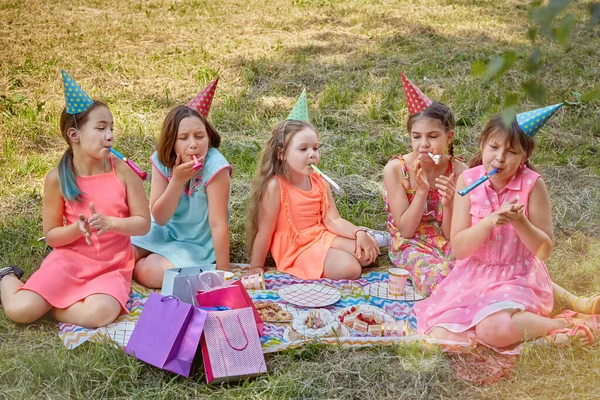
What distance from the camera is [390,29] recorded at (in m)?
8.36

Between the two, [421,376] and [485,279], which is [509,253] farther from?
[421,376]

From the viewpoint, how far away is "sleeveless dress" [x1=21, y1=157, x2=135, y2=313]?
318 centimetres

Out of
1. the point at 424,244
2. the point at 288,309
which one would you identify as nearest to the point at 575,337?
the point at 424,244

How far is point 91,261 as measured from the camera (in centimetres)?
331

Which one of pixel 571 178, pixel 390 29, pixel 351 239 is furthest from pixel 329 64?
pixel 351 239

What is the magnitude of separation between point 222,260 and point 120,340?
851 mm

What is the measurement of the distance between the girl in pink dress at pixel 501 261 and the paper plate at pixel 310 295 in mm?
499

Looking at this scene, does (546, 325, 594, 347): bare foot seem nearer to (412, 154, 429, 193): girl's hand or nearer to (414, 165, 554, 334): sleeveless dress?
(414, 165, 554, 334): sleeveless dress

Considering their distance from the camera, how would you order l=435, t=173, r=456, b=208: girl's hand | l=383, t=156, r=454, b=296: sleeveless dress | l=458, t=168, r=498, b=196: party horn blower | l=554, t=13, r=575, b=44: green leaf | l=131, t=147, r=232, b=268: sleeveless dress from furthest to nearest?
l=131, t=147, r=232, b=268: sleeveless dress < l=383, t=156, r=454, b=296: sleeveless dress < l=435, t=173, r=456, b=208: girl's hand < l=458, t=168, r=498, b=196: party horn blower < l=554, t=13, r=575, b=44: green leaf

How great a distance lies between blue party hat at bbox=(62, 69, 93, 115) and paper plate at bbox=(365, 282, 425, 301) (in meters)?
1.72

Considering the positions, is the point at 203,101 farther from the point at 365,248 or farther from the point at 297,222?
the point at 365,248

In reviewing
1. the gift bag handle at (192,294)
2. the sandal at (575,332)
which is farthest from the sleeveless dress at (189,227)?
the sandal at (575,332)

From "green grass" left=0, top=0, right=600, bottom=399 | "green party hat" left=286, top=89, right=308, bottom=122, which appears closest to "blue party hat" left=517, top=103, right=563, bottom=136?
"green grass" left=0, top=0, right=600, bottom=399

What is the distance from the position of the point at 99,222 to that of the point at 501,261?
1.87 m
